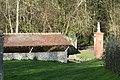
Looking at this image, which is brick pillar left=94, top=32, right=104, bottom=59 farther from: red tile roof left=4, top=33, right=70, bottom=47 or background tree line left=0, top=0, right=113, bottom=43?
background tree line left=0, top=0, right=113, bottom=43

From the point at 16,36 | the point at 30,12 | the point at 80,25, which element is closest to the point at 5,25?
the point at 30,12

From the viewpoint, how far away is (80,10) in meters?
48.8

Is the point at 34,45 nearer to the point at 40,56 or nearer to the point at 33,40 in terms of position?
the point at 33,40

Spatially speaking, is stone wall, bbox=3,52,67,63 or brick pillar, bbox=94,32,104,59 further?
brick pillar, bbox=94,32,104,59

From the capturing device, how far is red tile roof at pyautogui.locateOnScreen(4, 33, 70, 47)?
31517 mm

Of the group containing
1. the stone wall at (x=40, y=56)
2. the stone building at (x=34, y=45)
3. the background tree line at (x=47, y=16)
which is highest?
the background tree line at (x=47, y=16)

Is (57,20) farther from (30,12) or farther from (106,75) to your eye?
(106,75)

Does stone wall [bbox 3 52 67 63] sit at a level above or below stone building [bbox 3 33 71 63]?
below

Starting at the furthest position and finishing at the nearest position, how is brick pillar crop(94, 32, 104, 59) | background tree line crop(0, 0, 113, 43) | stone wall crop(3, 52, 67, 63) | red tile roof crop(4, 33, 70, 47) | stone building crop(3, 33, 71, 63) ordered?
background tree line crop(0, 0, 113, 43)
red tile roof crop(4, 33, 70, 47)
brick pillar crop(94, 32, 104, 59)
stone building crop(3, 33, 71, 63)
stone wall crop(3, 52, 67, 63)

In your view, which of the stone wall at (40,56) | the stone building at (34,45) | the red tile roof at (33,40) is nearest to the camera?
the stone wall at (40,56)

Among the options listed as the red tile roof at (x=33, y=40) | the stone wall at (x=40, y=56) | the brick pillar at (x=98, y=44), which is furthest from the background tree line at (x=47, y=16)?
the stone wall at (x=40, y=56)

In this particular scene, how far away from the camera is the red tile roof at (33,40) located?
103 ft

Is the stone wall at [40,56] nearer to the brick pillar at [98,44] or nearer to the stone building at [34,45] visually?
the stone building at [34,45]

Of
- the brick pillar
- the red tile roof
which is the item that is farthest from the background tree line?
the brick pillar
